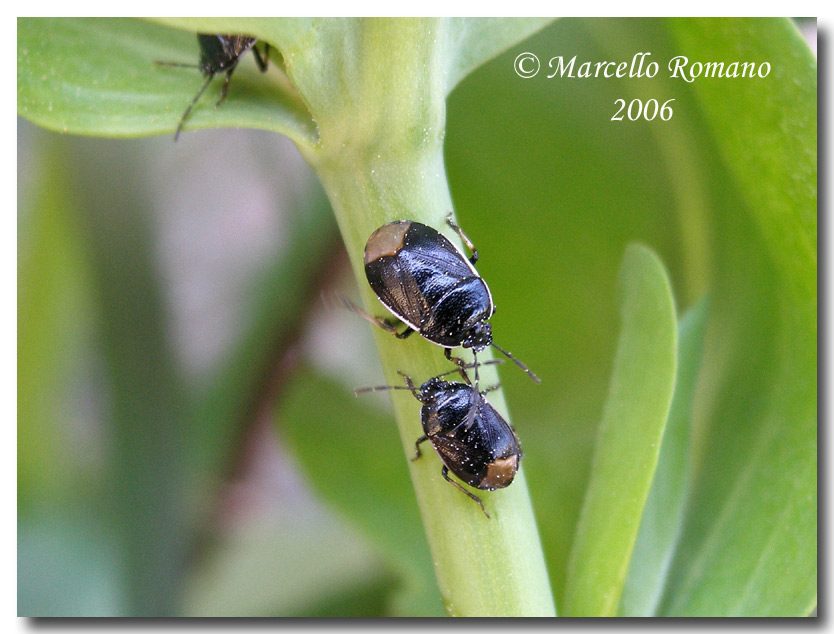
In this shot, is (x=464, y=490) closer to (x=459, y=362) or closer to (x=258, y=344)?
(x=459, y=362)

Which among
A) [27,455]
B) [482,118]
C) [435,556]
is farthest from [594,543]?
[27,455]

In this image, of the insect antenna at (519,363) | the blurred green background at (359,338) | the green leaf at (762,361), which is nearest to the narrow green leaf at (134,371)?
the blurred green background at (359,338)

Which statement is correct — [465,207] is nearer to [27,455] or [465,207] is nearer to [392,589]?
[392,589]

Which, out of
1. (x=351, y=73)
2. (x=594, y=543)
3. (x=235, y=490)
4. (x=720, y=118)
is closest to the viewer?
(x=351, y=73)

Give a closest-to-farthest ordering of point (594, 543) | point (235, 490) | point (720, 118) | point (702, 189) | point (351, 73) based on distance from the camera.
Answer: point (351, 73), point (594, 543), point (720, 118), point (702, 189), point (235, 490)

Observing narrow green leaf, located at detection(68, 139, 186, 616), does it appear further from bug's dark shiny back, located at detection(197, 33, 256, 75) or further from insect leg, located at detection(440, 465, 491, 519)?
insect leg, located at detection(440, 465, 491, 519)

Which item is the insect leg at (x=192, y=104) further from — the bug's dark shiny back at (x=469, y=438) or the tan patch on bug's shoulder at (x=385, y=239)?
the bug's dark shiny back at (x=469, y=438)

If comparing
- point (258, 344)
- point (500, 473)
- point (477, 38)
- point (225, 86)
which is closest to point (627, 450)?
point (500, 473)
